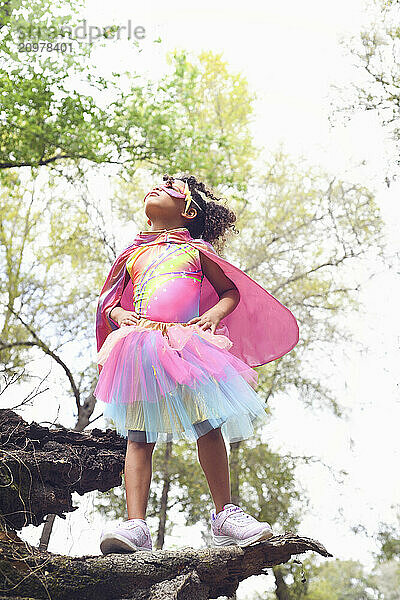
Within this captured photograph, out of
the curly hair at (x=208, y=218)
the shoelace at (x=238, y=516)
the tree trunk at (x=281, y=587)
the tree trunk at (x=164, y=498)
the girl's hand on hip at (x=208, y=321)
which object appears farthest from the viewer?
the tree trunk at (x=281, y=587)

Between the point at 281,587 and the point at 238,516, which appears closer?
the point at 238,516

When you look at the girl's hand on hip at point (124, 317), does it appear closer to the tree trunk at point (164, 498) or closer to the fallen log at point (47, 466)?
the fallen log at point (47, 466)

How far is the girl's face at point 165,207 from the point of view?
6.40 ft

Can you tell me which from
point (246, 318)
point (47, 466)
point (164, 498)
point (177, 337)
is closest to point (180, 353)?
point (177, 337)

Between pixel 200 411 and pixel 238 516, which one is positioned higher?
pixel 200 411

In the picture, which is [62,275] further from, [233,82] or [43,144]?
[233,82]

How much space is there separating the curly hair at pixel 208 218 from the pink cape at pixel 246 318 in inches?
5.2

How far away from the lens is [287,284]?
639 centimetres

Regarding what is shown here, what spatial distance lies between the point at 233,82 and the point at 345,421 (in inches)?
150

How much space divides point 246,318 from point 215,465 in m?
0.50

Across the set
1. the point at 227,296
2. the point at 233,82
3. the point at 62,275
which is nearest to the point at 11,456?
the point at 227,296

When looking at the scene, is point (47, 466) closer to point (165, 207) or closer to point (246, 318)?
point (246, 318)

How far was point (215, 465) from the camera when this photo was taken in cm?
166

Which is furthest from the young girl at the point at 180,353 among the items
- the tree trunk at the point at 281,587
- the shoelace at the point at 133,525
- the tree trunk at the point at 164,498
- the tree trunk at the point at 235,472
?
the tree trunk at the point at 281,587
